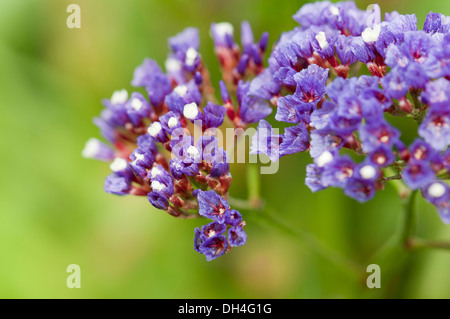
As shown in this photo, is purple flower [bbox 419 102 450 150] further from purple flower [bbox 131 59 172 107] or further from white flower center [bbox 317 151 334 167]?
purple flower [bbox 131 59 172 107]

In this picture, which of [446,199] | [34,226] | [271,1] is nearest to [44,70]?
[34,226]

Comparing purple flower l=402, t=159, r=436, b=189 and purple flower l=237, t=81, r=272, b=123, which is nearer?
purple flower l=402, t=159, r=436, b=189

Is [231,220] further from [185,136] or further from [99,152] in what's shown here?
[99,152]

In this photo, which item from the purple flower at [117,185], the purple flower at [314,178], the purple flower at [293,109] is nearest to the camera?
the purple flower at [314,178]

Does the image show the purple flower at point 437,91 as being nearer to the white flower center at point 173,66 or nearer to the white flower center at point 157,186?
the white flower center at point 157,186

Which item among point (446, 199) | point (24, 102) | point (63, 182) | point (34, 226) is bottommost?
point (446, 199)

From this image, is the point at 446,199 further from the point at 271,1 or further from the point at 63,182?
the point at 63,182

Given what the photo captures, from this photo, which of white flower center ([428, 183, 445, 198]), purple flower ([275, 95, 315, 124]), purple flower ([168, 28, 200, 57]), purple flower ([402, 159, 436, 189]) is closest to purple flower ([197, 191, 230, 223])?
purple flower ([275, 95, 315, 124])

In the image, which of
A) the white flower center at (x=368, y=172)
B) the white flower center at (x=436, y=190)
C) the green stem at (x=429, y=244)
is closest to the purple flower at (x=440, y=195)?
the white flower center at (x=436, y=190)
